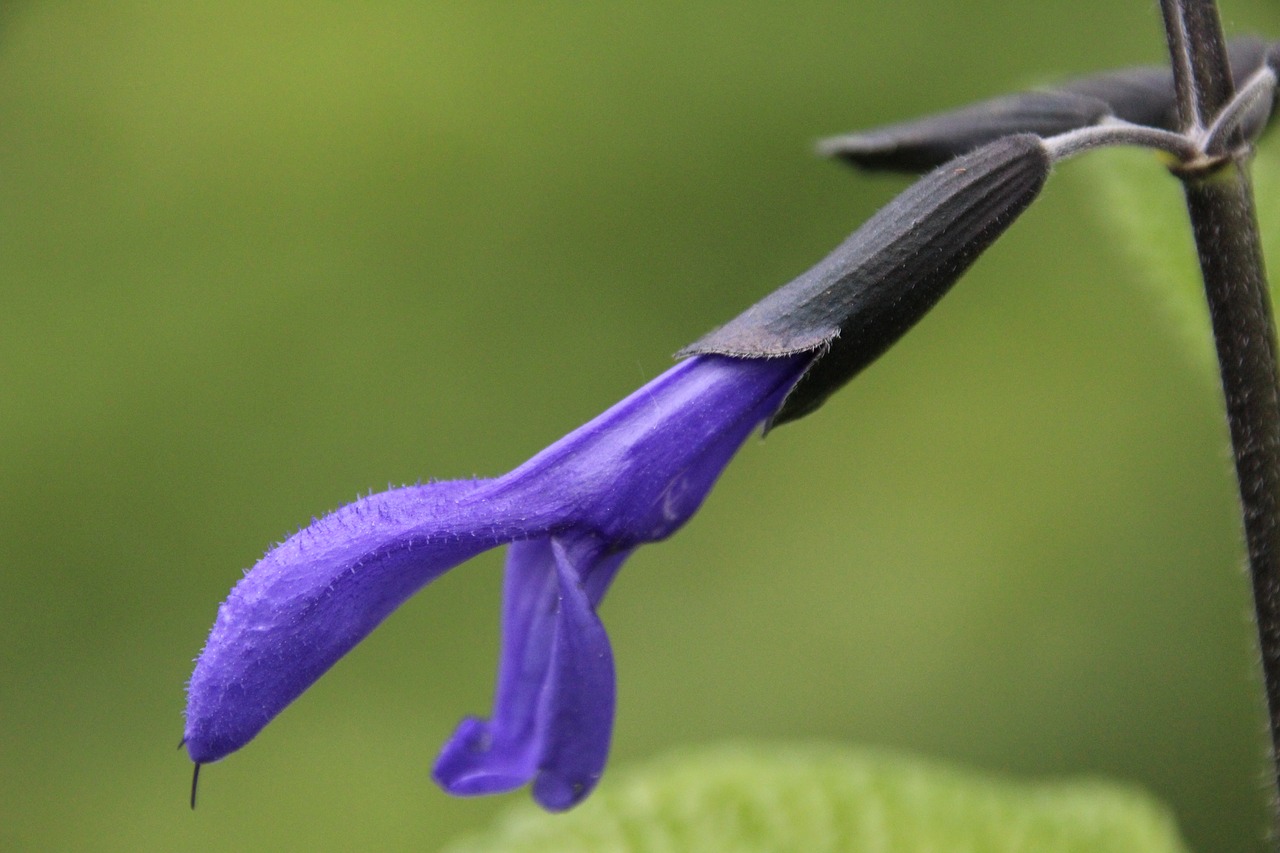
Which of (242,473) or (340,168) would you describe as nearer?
(242,473)

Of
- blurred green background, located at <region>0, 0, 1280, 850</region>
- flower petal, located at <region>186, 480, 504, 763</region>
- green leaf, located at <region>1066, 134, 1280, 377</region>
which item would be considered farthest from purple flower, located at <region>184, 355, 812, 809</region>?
blurred green background, located at <region>0, 0, 1280, 850</region>

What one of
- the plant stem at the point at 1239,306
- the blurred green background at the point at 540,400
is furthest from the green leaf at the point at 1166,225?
the blurred green background at the point at 540,400

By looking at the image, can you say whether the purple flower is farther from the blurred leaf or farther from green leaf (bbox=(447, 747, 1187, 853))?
the blurred leaf

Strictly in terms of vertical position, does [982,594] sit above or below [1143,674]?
above

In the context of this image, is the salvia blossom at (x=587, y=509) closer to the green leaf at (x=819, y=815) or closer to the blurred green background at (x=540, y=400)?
Answer: the green leaf at (x=819, y=815)

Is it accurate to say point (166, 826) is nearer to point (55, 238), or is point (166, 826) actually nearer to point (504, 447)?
point (504, 447)

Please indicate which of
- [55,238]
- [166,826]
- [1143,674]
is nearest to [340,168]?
[55,238]
